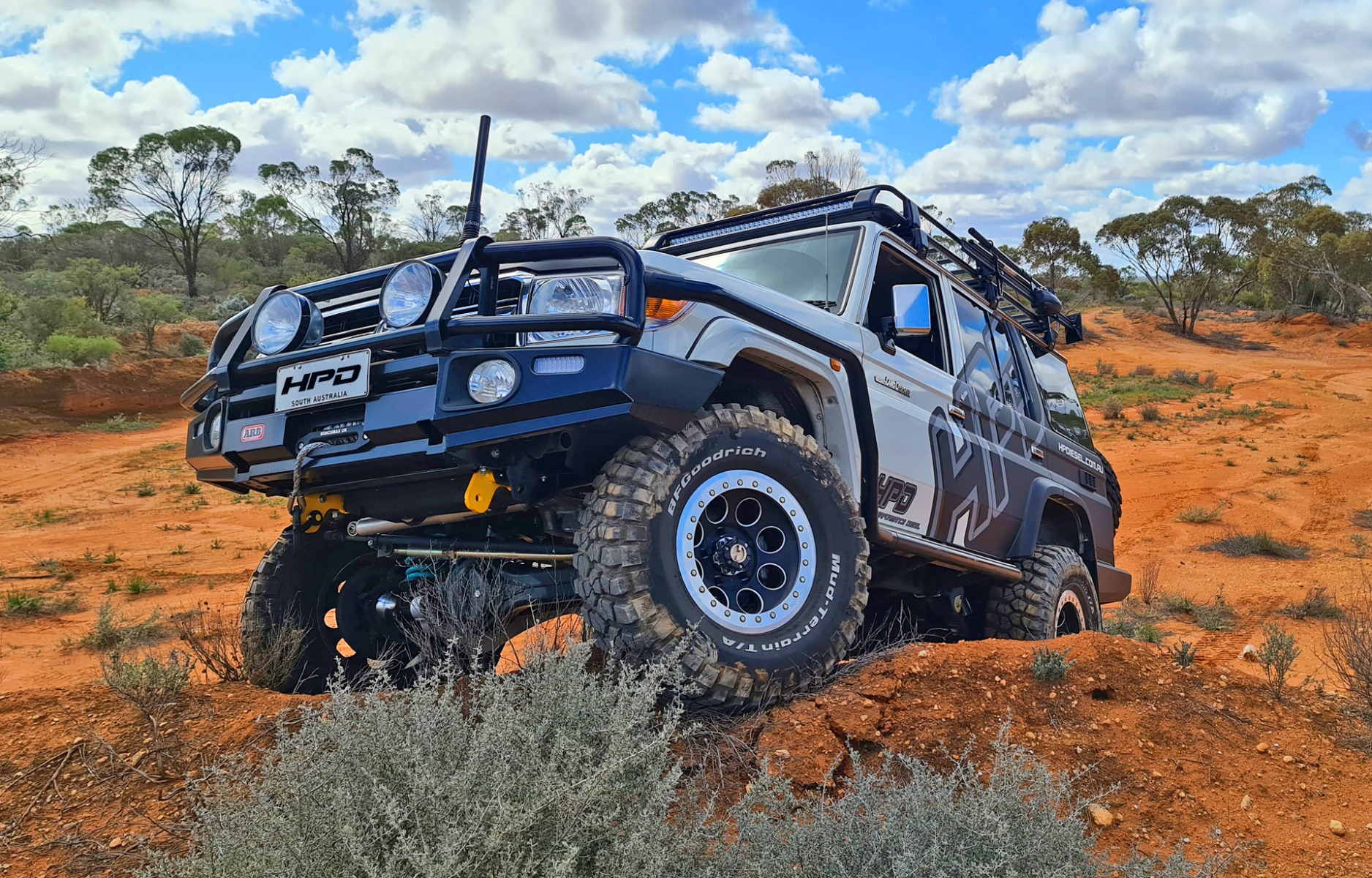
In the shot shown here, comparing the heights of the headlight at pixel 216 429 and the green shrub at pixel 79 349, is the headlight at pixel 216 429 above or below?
below

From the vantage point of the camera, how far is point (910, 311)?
4.13 m

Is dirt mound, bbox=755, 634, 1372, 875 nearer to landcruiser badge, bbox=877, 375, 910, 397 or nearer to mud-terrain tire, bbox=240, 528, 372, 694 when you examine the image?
landcruiser badge, bbox=877, 375, 910, 397

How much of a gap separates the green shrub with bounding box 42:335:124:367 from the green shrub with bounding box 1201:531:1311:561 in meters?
24.0

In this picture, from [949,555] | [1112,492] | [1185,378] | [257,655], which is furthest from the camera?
[1185,378]

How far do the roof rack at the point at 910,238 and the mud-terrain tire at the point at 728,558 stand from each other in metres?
1.62

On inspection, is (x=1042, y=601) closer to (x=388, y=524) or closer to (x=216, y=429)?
(x=388, y=524)

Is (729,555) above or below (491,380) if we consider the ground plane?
below

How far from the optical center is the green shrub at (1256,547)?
1142 cm

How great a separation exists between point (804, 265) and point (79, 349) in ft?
75.5

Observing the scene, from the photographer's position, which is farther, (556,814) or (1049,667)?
(1049,667)

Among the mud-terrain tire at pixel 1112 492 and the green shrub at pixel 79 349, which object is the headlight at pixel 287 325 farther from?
the green shrub at pixel 79 349

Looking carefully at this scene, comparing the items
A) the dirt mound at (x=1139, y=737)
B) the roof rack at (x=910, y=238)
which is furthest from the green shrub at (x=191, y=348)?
the dirt mound at (x=1139, y=737)

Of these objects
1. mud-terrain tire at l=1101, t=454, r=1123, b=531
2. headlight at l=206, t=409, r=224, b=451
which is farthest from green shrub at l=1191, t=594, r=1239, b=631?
headlight at l=206, t=409, r=224, b=451

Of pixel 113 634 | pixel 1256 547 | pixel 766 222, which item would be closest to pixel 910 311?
pixel 766 222
